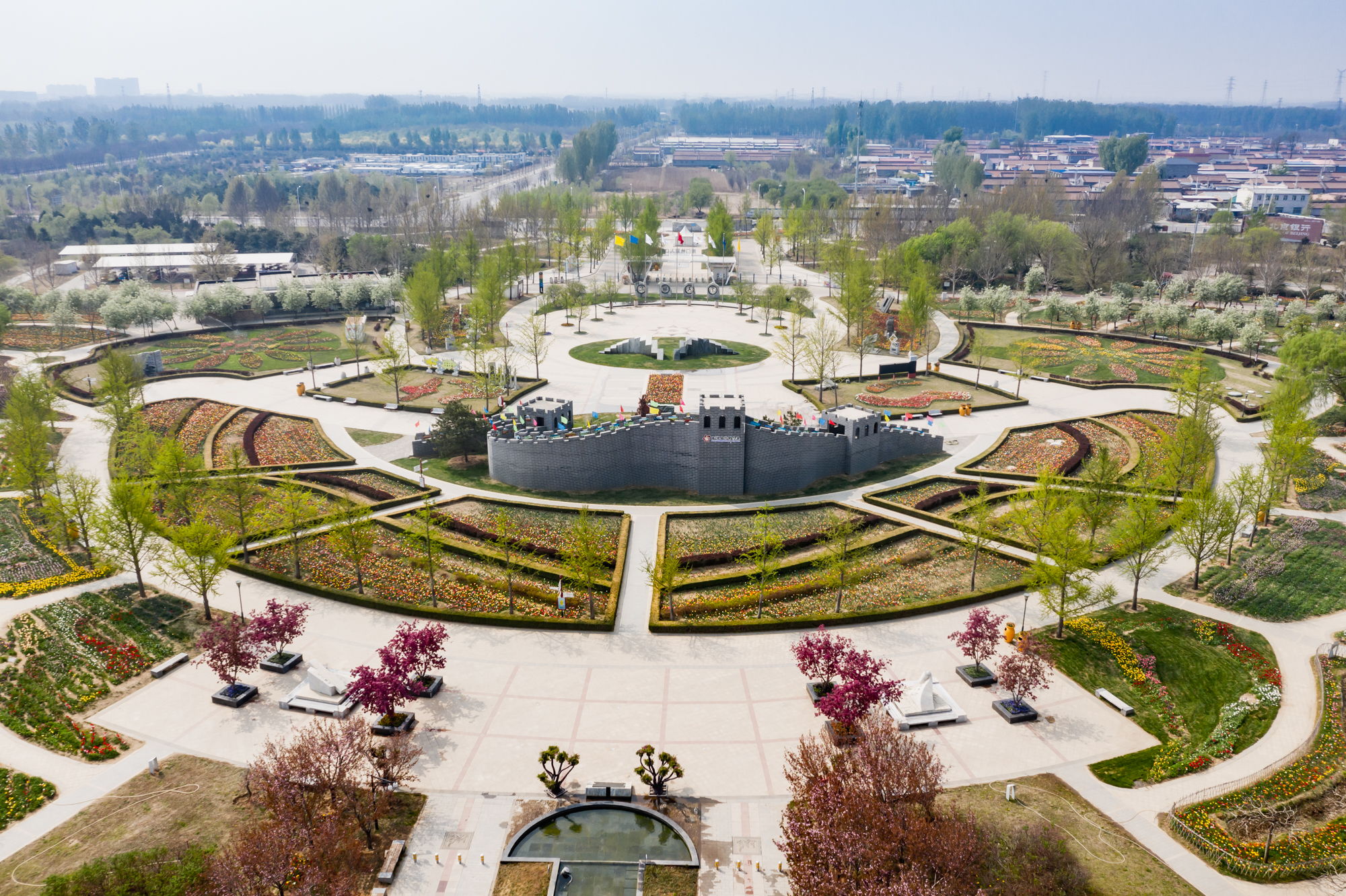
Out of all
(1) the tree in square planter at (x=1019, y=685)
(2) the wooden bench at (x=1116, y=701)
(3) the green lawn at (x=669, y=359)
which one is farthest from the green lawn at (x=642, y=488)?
(3) the green lawn at (x=669, y=359)

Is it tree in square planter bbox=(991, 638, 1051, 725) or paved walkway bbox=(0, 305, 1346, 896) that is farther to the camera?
tree in square planter bbox=(991, 638, 1051, 725)

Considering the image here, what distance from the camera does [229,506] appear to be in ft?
155

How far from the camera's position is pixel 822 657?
33.5 metres

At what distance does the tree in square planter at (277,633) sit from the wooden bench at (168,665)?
3.48m

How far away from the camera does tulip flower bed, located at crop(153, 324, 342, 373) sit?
→ 80.8 metres

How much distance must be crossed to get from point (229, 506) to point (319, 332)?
50942 mm

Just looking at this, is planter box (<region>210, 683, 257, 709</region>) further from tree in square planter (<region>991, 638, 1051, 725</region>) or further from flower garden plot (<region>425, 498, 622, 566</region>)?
tree in square planter (<region>991, 638, 1051, 725</region>)

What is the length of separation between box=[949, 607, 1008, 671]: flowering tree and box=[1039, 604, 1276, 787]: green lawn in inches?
151

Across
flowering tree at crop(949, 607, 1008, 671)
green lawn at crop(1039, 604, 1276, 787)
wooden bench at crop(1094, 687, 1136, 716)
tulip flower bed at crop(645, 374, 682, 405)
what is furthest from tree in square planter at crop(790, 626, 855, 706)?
tulip flower bed at crop(645, 374, 682, 405)

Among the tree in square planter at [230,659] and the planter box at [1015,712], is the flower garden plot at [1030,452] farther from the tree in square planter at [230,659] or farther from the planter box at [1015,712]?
the tree in square planter at [230,659]

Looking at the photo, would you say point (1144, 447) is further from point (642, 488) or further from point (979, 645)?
point (642, 488)

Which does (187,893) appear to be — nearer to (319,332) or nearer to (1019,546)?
(1019,546)

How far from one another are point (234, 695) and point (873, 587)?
29606mm

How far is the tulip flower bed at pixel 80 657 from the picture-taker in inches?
1268
